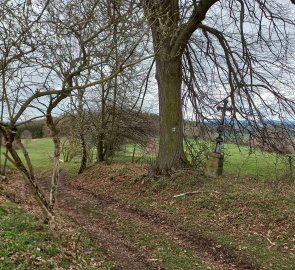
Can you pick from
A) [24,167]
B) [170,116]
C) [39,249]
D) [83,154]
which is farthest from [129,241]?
[83,154]

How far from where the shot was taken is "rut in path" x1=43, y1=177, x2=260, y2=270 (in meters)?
7.39

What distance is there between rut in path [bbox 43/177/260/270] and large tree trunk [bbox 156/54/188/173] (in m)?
2.39

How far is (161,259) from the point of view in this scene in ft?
24.5

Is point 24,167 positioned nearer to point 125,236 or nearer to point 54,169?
point 54,169

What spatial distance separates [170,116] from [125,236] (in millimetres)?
5818

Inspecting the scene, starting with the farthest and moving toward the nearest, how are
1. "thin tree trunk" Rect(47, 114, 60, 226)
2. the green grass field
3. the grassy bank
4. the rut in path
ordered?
the green grass field, the rut in path, "thin tree trunk" Rect(47, 114, 60, 226), the grassy bank

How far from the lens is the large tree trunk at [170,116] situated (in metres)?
13.7

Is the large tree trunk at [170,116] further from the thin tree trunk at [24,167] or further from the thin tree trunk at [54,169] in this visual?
the thin tree trunk at [24,167]

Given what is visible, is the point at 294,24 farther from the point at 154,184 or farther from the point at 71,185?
the point at 71,185

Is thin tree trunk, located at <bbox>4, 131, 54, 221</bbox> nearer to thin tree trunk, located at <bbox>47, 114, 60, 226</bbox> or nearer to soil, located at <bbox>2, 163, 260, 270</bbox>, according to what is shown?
thin tree trunk, located at <bbox>47, 114, 60, 226</bbox>

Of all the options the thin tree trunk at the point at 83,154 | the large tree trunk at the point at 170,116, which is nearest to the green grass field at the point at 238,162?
the thin tree trunk at the point at 83,154

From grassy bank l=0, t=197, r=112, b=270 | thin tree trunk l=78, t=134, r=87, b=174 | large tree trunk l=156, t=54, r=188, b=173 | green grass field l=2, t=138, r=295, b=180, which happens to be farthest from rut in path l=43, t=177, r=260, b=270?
thin tree trunk l=78, t=134, r=87, b=174

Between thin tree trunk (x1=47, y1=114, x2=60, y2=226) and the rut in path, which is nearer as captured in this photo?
thin tree trunk (x1=47, y1=114, x2=60, y2=226)

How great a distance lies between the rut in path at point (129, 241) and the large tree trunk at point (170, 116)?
7.85ft
